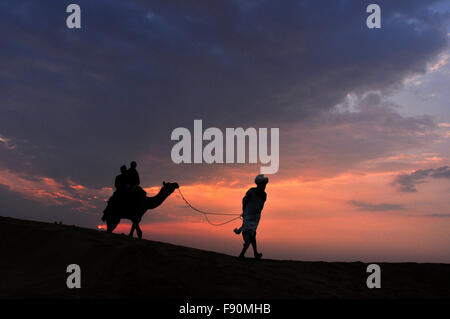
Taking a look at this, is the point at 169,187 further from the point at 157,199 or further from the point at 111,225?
the point at 111,225

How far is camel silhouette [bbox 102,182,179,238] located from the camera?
54.1 ft

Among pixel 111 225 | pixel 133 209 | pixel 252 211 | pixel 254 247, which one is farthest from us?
pixel 111 225

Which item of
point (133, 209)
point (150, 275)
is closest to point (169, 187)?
point (133, 209)

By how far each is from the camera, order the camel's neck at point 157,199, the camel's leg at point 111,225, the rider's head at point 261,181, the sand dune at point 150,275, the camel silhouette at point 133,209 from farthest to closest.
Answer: the camel's neck at point 157,199, the camel's leg at point 111,225, the camel silhouette at point 133,209, the rider's head at point 261,181, the sand dune at point 150,275

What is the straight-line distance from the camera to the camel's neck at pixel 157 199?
674 inches

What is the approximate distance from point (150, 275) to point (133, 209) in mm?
7858

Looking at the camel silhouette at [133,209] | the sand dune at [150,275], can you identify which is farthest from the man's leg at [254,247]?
the camel silhouette at [133,209]

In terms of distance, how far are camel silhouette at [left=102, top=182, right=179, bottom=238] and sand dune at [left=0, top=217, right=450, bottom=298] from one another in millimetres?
4040

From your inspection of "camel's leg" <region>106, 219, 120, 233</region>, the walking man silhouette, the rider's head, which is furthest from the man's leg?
"camel's leg" <region>106, 219, 120, 233</region>

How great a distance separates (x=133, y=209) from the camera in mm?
16578

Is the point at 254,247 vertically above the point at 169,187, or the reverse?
→ the point at 169,187

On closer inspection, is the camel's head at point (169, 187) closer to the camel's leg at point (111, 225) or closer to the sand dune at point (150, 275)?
the camel's leg at point (111, 225)

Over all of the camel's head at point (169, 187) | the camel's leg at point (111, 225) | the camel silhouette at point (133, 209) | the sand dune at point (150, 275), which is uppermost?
the camel's head at point (169, 187)

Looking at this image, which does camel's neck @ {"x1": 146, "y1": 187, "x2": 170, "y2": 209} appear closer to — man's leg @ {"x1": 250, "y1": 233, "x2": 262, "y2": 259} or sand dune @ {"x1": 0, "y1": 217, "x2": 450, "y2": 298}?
sand dune @ {"x1": 0, "y1": 217, "x2": 450, "y2": 298}
